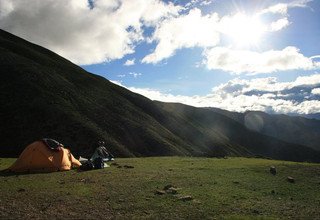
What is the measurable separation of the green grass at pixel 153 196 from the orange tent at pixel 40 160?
1.90m

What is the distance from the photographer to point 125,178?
96.6 feet

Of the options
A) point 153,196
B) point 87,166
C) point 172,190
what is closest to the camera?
point 153,196

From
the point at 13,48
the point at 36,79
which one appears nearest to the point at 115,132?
the point at 36,79

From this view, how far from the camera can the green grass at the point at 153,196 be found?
1912cm

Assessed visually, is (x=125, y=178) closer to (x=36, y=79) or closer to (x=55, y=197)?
(x=55, y=197)

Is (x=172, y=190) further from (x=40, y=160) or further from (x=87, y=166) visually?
(x=40, y=160)

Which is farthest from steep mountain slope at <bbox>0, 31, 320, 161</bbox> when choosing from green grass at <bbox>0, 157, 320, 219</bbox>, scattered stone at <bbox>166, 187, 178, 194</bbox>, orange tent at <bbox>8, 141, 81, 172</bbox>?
scattered stone at <bbox>166, 187, 178, 194</bbox>

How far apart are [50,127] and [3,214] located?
66.0 meters

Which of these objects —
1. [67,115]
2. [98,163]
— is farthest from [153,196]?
[67,115]

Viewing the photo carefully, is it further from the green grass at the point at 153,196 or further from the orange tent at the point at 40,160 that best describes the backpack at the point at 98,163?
the green grass at the point at 153,196

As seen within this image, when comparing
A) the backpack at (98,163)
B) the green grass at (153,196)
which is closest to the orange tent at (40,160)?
the green grass at (153,196)

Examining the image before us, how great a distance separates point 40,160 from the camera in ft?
110

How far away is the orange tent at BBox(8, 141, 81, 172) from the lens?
33.4m

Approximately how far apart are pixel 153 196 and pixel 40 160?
49.0 feet
